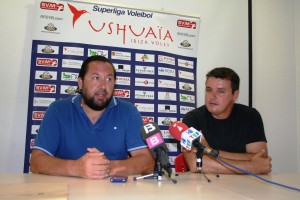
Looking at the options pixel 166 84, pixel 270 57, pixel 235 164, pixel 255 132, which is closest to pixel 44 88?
pixel 166 84

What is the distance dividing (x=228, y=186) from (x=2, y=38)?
248 cm

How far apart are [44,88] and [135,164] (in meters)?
1.35

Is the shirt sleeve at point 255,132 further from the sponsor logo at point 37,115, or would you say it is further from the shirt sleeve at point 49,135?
the sponsor logo at point 37,115

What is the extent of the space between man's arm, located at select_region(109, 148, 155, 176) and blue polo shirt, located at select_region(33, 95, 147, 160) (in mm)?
83

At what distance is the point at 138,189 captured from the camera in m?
1.20

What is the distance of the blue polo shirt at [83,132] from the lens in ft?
6.13

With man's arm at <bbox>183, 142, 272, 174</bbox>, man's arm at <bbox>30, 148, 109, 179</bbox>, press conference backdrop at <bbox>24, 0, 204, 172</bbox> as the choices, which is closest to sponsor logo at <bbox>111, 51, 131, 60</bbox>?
press conference backdrop at <bbox>24, 0, 204, 172</bbox>

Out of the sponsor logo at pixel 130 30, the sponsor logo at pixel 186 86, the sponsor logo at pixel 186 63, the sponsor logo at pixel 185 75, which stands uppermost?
the sponsor logo at pixel 130 30


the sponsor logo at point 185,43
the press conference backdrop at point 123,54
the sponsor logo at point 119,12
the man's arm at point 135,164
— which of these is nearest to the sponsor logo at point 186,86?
the press conference backdrop at point 123,54

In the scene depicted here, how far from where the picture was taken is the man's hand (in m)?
1.43

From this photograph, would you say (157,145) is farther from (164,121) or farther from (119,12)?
(119,12)

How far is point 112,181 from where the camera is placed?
136 centimetres

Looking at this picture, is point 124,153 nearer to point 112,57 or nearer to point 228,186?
point 228,186

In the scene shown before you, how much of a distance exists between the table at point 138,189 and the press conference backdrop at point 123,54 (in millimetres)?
1296
